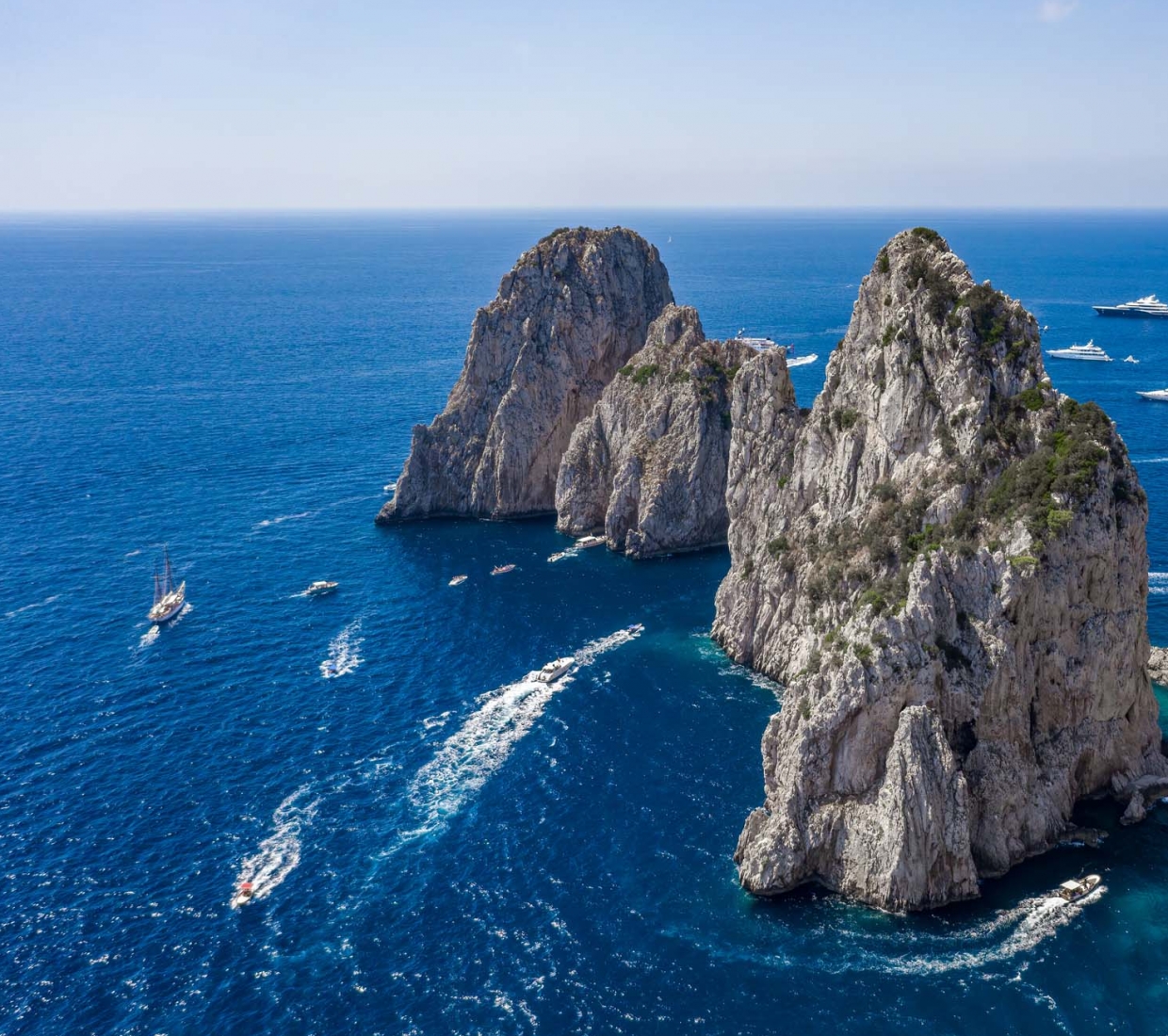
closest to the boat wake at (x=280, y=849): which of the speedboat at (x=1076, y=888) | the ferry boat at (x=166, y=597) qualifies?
the ferry boat at (x=166, y=597)

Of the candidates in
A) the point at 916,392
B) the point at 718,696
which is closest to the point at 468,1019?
the point at 718,696

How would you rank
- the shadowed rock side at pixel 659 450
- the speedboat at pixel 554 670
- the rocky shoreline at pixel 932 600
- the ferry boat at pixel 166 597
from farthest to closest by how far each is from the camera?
1. the shadowed rock side at pixel 659 450
2. the ferry boat at pixel 166 597
3. the speedboat at pixel 554 670
4. the rocky shoreline at pixel 932 600

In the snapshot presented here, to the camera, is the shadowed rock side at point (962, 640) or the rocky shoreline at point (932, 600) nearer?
the shadowed rock side at point (962, 640)

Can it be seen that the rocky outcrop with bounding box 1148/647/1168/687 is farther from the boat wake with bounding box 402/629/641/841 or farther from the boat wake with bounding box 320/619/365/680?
the boat wake with bounding box 320/619/365/680

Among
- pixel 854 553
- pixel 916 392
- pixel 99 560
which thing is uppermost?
pixel 916 392

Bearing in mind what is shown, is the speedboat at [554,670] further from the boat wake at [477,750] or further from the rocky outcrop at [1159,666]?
the rocky outcrop at [1159,666]

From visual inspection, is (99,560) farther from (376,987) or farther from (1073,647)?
(1073,647)
